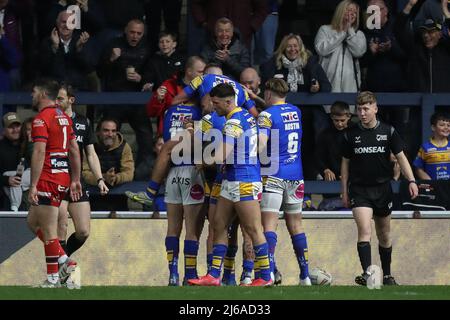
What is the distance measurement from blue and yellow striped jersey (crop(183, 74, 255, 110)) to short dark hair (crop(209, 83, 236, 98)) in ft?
2.55

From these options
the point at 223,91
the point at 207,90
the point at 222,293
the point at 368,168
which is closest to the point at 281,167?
the point at 368,168

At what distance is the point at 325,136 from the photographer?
56.2 feet

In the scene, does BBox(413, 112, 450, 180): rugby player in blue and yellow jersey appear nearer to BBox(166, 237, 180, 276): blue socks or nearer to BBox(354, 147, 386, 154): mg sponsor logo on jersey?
BBox(354, 147, 386, 154): mg sponsor logo on jersey

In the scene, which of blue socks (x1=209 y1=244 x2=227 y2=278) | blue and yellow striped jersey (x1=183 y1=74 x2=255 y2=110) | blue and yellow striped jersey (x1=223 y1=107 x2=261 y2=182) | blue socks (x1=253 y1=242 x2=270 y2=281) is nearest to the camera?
blue and yellow striped jersey (x1=223 y1=107 x2=261 y2=182)

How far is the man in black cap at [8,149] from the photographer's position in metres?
17.0

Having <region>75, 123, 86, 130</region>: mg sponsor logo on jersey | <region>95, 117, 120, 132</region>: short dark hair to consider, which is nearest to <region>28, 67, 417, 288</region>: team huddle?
<region>75, 123, 86, 130</region>: mg sponsor logo on jersey

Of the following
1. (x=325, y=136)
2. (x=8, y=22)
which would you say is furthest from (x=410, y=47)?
(x=8, y=22)

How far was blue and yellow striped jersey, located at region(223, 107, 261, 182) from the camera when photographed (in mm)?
13242

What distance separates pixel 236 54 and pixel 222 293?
209 inches

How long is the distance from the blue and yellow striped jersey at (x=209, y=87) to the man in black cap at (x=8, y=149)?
3.51 m

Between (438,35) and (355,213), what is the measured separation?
13.0 feet

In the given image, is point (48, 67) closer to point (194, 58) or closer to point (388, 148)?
point (194, 58)

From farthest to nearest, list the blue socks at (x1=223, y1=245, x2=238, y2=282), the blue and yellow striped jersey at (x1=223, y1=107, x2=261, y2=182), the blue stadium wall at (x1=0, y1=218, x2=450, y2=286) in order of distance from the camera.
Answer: the blue stadium wall at (x1=0, y1=218, x2=450, y2=286) < the blue socks at (x1=223, y1=245, x2=238, y2=282) < the blue and yellow striped jersey at (x1=223, y1=107, x2=261, y2=182)

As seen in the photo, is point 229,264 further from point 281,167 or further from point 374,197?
point 374,197
